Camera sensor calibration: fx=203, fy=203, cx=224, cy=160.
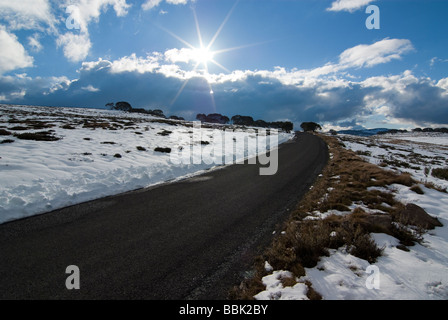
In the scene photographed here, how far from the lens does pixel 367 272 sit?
3535mm

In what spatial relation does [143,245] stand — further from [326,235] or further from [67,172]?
[67,172]

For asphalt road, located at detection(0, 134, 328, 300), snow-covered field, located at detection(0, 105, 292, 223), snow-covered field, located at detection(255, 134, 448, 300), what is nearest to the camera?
snow-covered field, located at detection(255, 134, 448, 300)

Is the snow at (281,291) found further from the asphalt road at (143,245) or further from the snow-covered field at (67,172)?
the snow-covered field at (67,172)

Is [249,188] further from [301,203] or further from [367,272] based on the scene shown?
[367,272]

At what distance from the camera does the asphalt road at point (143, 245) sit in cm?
347

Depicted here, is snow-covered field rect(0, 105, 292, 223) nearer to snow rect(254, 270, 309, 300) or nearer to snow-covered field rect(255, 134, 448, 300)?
snow rect(254, 270, 309, 300)

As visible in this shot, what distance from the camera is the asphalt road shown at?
137 inches

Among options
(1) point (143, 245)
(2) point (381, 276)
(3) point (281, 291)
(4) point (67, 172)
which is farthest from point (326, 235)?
(4) point (67, 172)

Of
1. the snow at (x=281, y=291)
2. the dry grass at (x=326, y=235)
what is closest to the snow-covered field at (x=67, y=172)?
the dry grass at (x=326, y=235)

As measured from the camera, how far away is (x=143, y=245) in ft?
15.4

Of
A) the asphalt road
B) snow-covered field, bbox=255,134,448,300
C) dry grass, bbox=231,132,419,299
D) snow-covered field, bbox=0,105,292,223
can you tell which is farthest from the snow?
snow-covered field, bbox=0,105,292,223

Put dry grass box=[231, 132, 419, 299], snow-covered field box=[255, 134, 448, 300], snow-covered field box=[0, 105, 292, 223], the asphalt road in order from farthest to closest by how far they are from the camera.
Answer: snow-covered field box=[0, 105, 292, 223]
dry grass box=[231, 132, 419, 299]
the asphalt road
snow-covered field box=[255, 134, 448, 300]
